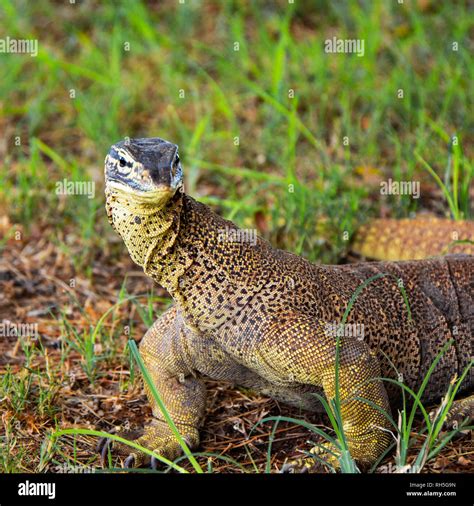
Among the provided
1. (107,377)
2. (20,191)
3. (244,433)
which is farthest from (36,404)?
(20,191)

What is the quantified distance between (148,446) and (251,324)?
0.97m

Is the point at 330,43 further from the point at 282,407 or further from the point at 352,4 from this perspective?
the point at 282,407

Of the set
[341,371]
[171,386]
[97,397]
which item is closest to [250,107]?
[97,397]

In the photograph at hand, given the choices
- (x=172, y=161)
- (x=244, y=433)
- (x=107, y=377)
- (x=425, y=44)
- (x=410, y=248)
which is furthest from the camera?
(x=425, y=44)

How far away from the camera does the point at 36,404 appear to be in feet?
19.0

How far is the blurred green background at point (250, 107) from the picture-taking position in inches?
312

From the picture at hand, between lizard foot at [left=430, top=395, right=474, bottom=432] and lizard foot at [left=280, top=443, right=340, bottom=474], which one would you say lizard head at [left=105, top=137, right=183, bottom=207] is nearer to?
lizard foot at [left=280, top=443, right=340, bottom=474]

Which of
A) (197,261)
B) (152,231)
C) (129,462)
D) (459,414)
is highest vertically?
(152,231)

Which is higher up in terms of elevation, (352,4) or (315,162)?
(352,4)

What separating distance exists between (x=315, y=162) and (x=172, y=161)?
4.27 m

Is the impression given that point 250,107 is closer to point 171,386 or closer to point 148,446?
point 171,386

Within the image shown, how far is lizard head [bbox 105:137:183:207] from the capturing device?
4543mm

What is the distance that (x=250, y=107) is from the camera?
32.5 feet

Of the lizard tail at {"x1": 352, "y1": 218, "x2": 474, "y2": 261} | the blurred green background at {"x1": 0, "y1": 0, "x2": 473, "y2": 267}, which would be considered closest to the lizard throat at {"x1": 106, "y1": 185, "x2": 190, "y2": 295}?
the blurred green background at {"x1": 0, "y1": 0, "x2": 473, "y2": 267}
